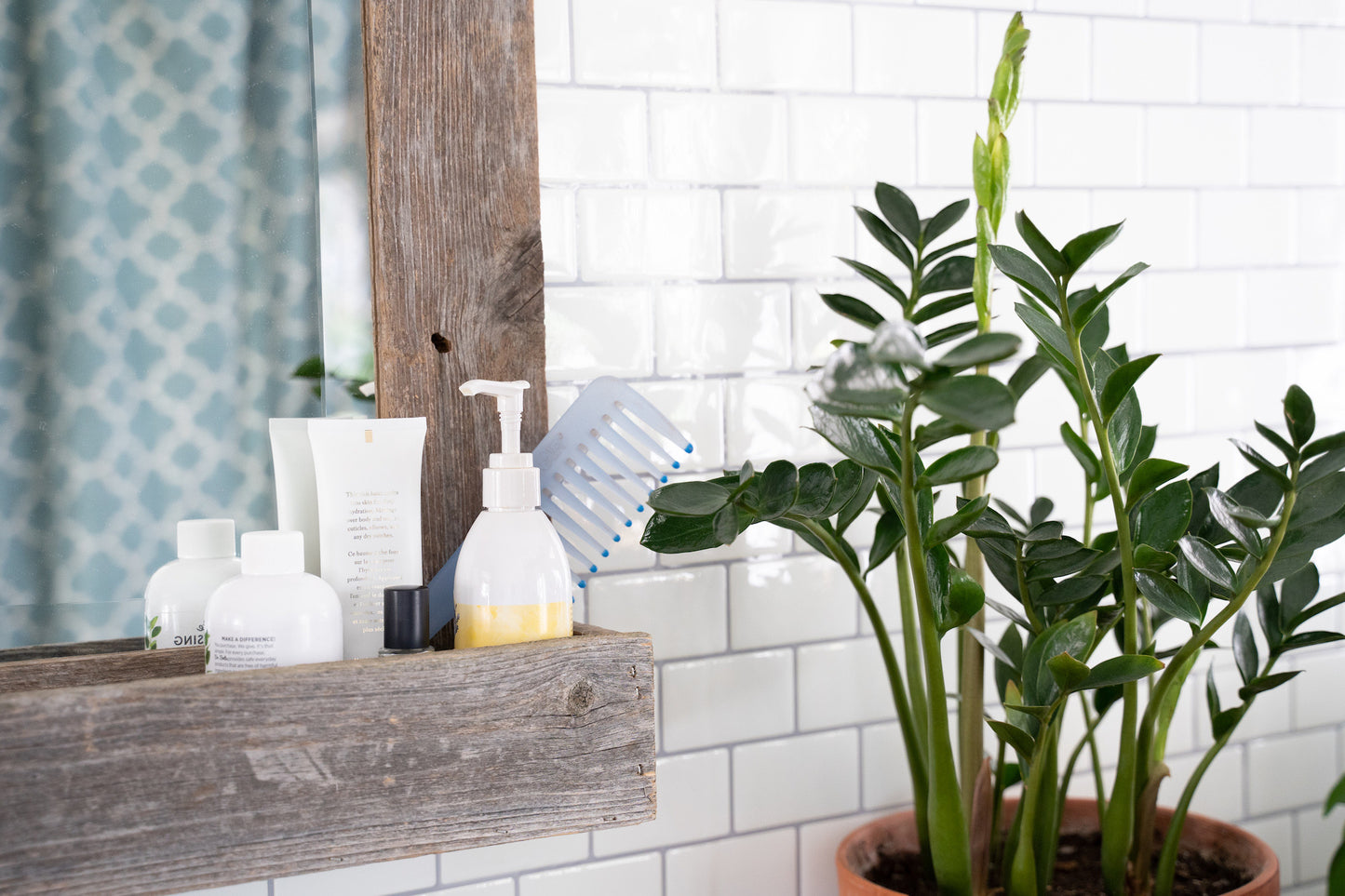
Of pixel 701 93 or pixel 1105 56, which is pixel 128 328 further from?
pixel 1105 56

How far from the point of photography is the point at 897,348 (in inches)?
20.4

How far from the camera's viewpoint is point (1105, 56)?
1.10 metres

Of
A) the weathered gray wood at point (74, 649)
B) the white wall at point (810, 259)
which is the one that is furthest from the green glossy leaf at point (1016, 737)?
the weathered gray wood at point (74, 649)

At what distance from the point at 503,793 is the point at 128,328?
0.41 metres

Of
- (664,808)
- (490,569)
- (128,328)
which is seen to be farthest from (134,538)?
(664,808)

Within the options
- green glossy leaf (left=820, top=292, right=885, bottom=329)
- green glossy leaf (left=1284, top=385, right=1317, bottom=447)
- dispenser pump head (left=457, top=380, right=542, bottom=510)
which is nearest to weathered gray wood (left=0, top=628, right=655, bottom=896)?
dispenser pump head (left=457, top=380, right=542, bottom=510)

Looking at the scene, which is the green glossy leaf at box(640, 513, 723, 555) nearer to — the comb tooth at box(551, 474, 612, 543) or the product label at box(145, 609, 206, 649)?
the comb tooth at box(551, 474, 612, 543)

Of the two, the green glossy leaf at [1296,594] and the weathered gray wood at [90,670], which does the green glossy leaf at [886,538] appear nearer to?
the green glossy leaf at [1296,594]

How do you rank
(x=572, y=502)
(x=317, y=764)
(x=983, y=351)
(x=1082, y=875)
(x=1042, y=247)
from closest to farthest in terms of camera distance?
(x=983, y=351) < (x=317, y=764) < (x=1042, y=247) < (x=572, y=502) < (x=1082, y=875)

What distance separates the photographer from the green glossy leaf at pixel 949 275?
34.9 inches

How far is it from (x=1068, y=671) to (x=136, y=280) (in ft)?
2.27

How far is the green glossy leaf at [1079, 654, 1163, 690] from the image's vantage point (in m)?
0.74

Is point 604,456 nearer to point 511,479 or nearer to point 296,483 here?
point 511,479

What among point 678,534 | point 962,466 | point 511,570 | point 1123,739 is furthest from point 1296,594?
point 511,570
